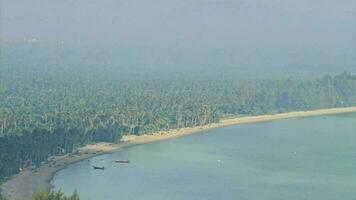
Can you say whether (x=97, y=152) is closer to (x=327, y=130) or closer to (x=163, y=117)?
(x=163, y=117)

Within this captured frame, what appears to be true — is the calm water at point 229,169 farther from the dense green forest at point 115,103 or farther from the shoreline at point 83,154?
the dense green forest at point 115,103

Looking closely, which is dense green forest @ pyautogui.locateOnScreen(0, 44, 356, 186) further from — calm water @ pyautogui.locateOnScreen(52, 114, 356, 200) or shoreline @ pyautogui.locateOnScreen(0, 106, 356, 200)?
calm water @ pyautogui.locateOnScreen(52, 114, 356, 200)

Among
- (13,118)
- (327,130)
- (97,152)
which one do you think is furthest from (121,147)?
(327,130)

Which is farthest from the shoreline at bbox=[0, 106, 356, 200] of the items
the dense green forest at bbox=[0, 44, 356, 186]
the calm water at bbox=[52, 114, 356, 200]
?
the calm water at bbox=[52, 114, 356, 200]

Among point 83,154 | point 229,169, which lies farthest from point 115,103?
point 229,169

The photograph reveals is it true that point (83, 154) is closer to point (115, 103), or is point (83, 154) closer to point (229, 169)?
point (229, 169)

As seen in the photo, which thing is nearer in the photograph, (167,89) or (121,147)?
(121,147)
